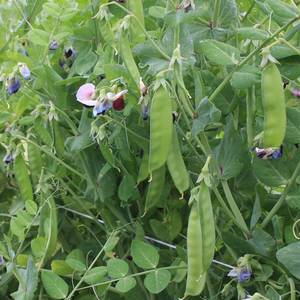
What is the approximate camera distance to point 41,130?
3.45 ft

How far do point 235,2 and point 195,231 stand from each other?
29.7 inches

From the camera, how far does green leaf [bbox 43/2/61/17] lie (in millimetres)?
1128

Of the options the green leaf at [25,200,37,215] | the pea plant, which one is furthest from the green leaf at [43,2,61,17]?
the green leaf at [25,200,37,215]

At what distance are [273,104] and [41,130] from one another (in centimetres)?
74

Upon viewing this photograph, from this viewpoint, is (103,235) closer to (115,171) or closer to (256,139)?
(115,171)

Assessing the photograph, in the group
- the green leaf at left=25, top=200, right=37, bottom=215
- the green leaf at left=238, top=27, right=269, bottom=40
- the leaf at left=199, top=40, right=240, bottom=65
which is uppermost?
the green leaf at left=238, top=27, right=269, bottom=40

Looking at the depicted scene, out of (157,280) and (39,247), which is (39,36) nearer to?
(39,247)

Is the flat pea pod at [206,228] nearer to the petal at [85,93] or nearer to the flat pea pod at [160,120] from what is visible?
the flat pea pod at [160,120]

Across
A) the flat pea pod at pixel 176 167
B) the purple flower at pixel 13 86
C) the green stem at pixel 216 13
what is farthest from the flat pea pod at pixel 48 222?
the green stem at pixel 216 13

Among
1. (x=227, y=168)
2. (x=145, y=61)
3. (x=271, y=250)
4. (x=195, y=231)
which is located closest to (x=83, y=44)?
(x=145, y=61)

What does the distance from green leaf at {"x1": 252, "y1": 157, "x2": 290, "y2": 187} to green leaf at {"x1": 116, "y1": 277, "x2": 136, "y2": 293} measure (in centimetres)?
47

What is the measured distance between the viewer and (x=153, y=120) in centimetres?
71


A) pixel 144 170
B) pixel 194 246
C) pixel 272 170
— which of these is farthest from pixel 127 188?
pixel 272 170

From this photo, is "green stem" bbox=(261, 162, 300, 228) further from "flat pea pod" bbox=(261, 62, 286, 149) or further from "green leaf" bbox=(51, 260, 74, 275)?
"green leaf" bbox=(51, 260, 74, 275)
